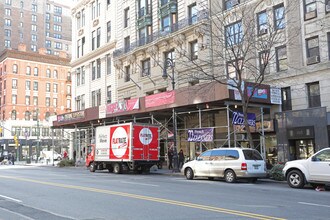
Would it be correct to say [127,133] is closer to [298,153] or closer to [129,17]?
[298,153]

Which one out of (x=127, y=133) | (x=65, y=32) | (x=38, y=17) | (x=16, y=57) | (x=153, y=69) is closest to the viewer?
(x=127, y=133)

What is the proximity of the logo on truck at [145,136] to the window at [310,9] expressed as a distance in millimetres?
12867

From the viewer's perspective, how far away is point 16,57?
252ft

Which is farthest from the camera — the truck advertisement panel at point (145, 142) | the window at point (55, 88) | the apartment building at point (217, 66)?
the window at point (55, 88)

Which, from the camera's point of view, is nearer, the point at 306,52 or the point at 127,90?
the point at 306,52

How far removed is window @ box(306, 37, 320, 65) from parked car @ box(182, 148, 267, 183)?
29.4 ft

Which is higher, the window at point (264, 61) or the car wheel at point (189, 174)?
the window at point (264, 61)

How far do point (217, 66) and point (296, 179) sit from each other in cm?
1156

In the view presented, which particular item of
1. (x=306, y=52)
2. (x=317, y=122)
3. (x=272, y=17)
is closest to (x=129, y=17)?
(x=272, y=17)

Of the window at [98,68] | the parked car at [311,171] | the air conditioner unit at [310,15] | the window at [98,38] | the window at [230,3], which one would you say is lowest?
the parked car at [311,171]

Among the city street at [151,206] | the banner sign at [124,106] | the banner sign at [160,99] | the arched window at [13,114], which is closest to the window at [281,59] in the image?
the banner sign at [160,99]

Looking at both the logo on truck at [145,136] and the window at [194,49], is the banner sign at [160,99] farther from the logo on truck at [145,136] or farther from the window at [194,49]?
the window at [194,49]

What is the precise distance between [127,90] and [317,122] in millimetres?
20872

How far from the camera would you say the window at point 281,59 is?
26156 mm
